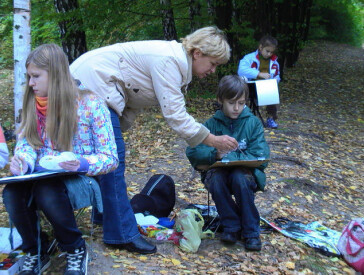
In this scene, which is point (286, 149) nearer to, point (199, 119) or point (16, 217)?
point (199, 119)

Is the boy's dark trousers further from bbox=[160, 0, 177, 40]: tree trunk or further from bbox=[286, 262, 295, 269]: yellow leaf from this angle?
bbox=[160, 0, 177, 40]: tree trunk

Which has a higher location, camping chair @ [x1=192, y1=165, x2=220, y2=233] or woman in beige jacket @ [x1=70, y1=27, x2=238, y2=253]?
woman in beige jacket @ [x1=70, y1=27, x2=238, y2=253]

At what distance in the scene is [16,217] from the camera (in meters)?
2.76

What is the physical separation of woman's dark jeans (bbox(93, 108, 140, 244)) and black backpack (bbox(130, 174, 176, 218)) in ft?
2.37

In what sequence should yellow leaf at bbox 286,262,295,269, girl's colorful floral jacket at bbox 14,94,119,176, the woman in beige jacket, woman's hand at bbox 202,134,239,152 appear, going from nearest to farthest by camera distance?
girl's colorful floral jacket at bbox 14,94,119,176 < the woman in beige jacket < woman's hand at bbox 202,134,239,152 < yellow leaf at bbox 286,262,295,269

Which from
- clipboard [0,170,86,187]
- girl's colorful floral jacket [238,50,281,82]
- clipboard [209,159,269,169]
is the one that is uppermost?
girl's colorful floral jacket [238,50,281,82]

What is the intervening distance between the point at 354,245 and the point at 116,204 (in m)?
2.06

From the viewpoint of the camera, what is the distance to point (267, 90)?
24.6ft

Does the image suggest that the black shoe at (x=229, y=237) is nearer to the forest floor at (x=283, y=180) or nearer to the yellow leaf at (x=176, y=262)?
the forest floor at (x=283, y=180)

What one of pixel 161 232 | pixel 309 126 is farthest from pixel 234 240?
pixel 309 126

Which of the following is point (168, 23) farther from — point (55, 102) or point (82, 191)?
point (82, 191)

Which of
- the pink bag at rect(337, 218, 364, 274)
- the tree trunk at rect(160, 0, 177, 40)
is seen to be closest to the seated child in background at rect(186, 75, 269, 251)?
the pink bag at rect(337, 218, 364, 274)

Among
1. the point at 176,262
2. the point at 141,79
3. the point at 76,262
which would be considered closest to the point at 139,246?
the point at 176,262

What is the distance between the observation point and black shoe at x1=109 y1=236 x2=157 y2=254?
3.38 m
